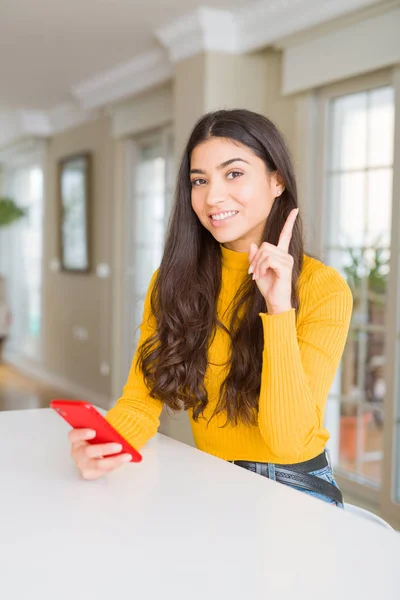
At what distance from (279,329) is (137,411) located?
41 cm

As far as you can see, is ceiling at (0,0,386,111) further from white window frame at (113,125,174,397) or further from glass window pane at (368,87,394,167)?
white window frame at (113,125,174,397)

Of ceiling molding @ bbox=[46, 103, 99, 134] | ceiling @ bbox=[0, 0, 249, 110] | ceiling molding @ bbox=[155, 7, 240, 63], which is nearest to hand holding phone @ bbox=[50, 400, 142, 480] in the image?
ceiling @ bbox=[0, 0, 249, 110]

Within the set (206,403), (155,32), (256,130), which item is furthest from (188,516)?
(155,32)

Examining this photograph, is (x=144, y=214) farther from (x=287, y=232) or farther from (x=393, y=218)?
(x=287, y=232)

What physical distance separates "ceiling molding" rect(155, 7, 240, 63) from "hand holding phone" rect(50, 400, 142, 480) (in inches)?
124

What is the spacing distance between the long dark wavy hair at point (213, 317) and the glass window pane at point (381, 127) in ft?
6.60

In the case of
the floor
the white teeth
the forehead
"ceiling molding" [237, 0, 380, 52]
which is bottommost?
the floor

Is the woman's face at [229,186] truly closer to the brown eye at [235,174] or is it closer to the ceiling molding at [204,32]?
the brown eye at [235,174]

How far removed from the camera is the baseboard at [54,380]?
6.12 metres

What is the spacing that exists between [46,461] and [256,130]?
0.83m

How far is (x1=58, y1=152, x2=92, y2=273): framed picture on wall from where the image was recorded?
6309 mm

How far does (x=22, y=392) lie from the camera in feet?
21.7

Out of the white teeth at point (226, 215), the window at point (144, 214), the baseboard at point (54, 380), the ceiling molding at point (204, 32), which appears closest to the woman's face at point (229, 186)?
the white teeth at point (226, 215)

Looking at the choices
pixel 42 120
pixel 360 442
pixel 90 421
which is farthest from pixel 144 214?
pixel 90 421
